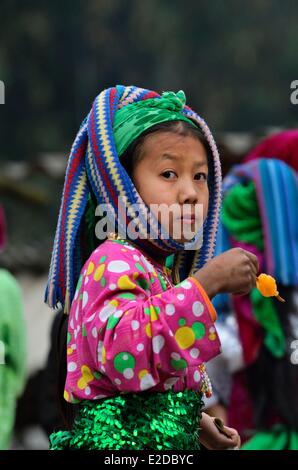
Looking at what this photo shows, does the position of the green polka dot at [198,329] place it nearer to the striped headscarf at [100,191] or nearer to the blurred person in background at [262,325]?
the striped headscarf at [100,191]

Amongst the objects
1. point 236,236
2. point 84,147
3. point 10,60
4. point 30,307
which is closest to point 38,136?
point 10,60

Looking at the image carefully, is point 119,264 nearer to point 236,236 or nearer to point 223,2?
point 236,236

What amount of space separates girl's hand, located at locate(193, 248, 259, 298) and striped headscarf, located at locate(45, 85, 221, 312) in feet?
0.57

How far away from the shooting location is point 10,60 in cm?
2041

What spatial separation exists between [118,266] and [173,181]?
0.25 meters

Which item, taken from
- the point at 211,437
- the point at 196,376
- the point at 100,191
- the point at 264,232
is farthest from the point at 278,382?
the point at 100,191

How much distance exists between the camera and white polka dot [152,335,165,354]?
246 cm

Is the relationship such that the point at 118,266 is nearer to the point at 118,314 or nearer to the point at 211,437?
the point at 118,314

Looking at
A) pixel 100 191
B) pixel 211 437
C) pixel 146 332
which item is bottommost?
pixel 211 437

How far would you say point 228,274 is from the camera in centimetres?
256

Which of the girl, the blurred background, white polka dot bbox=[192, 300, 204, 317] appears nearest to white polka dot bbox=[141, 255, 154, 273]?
the girl

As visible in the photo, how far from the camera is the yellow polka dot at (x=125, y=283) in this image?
2.54 meters

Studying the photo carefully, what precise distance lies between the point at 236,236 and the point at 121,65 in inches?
600


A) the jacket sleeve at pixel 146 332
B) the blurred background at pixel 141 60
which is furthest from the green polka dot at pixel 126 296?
the blurred background at pixel 141 60
